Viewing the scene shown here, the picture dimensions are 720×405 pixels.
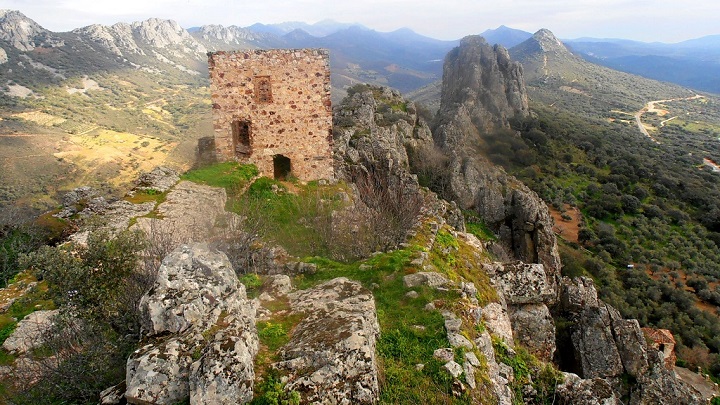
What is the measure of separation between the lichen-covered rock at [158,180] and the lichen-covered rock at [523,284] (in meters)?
9.77

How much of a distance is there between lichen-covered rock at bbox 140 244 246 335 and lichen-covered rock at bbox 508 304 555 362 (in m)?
6.75

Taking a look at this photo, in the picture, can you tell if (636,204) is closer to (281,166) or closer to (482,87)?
(482,87)

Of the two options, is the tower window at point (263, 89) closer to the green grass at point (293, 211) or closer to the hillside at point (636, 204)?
the green grass at point (293, 211)

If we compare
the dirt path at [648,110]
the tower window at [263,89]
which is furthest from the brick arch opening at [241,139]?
the dirt path at [648,110]

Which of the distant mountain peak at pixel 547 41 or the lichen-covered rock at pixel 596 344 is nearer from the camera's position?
the lichen-covered rock at pixel 596 344

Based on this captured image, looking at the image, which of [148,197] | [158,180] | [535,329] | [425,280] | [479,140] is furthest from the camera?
[479,140]

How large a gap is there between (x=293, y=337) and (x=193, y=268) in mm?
1585

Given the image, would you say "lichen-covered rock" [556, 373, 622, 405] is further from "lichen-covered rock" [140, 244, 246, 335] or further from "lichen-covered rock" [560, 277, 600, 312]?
"lichen-covered rock" [560, 277, 600, 312]

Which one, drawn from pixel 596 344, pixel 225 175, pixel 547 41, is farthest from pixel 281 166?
pixel 547 41

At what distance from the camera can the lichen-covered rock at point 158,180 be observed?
1301 cm

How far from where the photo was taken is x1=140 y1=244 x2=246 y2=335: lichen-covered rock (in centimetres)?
505

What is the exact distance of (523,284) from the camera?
10289mm

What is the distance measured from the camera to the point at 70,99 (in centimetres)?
7388

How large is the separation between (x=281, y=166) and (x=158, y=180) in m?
4.53
